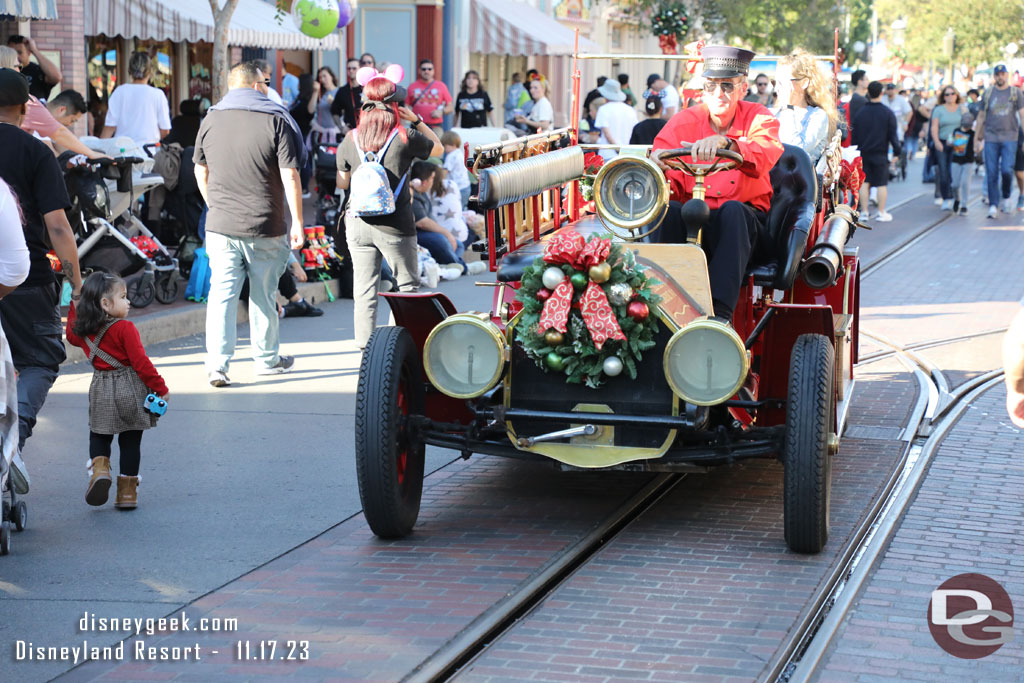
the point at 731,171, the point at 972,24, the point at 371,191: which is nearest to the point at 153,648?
the point at 731,171

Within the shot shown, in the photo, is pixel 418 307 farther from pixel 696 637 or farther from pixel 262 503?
pixel 696 637

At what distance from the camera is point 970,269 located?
14633 millimetres

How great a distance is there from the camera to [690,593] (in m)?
5.20

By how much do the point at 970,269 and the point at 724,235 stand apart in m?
9.28

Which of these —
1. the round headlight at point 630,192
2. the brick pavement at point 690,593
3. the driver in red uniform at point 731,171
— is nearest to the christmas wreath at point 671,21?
the driver in red uniform at point 731,171

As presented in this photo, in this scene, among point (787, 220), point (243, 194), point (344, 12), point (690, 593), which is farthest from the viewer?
point (344, 12)

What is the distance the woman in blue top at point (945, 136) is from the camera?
2111 cm

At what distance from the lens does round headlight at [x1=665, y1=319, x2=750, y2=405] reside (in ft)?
18.0

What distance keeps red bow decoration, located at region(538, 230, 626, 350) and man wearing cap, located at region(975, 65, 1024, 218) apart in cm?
1520

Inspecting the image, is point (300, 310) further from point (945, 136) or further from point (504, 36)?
point (504, 36)

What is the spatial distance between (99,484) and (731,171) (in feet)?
10.8

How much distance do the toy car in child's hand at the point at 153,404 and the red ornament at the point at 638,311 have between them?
211cm

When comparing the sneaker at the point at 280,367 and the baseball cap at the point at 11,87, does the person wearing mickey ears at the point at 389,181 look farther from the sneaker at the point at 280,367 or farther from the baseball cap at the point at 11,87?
the baseball cap at the point at 11,87

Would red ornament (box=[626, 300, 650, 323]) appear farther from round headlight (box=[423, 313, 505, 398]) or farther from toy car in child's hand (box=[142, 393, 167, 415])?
toy car in child's hand (box=[142, 393, 167, 415])
